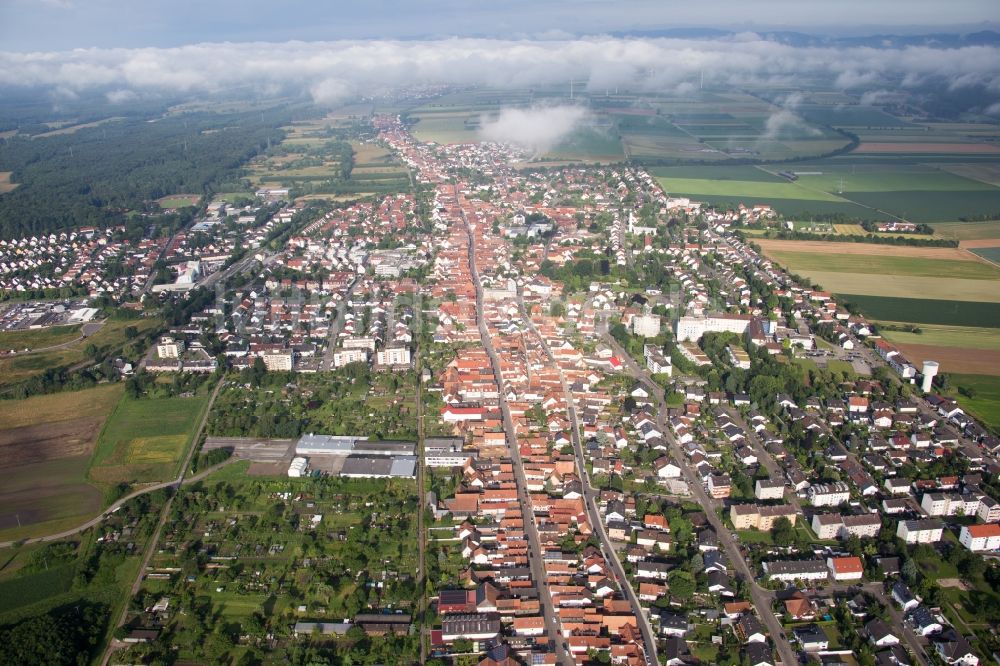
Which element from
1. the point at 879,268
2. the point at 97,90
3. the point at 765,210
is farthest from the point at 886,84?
the point at 97,90

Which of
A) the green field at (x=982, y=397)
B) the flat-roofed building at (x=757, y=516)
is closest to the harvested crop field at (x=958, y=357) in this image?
the green field at (x=982, y=397)

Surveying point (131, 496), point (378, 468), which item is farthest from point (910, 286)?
point (131, 496)

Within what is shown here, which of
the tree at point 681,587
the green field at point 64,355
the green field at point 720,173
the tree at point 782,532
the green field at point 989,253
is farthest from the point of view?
the green field at point 720,173

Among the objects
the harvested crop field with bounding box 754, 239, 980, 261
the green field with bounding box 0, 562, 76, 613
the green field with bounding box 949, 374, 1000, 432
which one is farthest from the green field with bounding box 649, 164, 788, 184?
the green field with bounding box 0, 562, 76, 613

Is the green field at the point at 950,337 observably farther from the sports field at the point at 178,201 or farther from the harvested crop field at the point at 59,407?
the sports field at the point at 178,201

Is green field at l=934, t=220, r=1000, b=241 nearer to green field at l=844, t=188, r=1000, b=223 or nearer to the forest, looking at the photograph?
green field at l=844, t=188, r=1000, b=223

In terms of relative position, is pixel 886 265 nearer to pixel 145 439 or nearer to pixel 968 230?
pixel 968 230

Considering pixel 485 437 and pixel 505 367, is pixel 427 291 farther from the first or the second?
pixel 485 437

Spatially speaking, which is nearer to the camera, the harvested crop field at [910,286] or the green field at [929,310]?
the green field at [929,310]

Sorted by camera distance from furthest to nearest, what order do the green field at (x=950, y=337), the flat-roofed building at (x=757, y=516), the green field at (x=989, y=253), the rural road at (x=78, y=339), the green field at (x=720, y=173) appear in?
the green field at (x=720, y=173) → the green field at (x=989, y=253) → the rural road at (x=78, y=339) → the green field at (x=950, y=337) → the flat-roofed building at (x=757, y=516)
